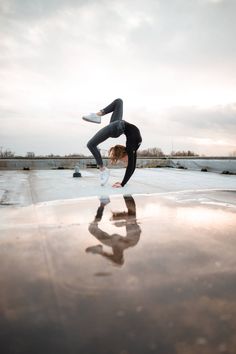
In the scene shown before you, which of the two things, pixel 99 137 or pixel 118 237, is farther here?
pixel 99 137

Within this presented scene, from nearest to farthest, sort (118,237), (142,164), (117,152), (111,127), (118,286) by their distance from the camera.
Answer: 1. (118,286)
2. (118,237)
3. (111,127)
4. (117,152)
5. (142,164)

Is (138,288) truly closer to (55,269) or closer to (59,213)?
(55,269)

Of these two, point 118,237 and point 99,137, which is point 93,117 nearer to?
point 99,137

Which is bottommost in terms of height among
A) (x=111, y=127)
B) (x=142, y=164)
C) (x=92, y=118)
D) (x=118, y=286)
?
(x=118, y=286)

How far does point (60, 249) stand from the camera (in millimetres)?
1269

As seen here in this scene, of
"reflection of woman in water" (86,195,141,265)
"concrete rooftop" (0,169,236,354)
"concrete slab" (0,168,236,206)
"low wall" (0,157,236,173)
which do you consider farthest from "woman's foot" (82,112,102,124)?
"low wall" (0,157,236,173)

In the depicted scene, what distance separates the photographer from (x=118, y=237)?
1.48 m

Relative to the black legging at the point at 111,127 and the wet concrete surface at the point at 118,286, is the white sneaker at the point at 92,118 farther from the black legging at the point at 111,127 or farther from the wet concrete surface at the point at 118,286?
the wet concrete surface at the point at 118,286

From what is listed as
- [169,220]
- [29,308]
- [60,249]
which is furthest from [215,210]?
[29,308]

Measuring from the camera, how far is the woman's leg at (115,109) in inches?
143

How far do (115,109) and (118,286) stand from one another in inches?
120

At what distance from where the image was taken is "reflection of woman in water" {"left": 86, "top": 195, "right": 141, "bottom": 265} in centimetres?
122

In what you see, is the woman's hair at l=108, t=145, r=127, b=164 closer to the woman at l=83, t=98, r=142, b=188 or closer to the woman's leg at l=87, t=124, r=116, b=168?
the woman at l=83, t=98, r=142, b=188

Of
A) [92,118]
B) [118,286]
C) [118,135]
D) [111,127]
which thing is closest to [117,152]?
[118,135]
